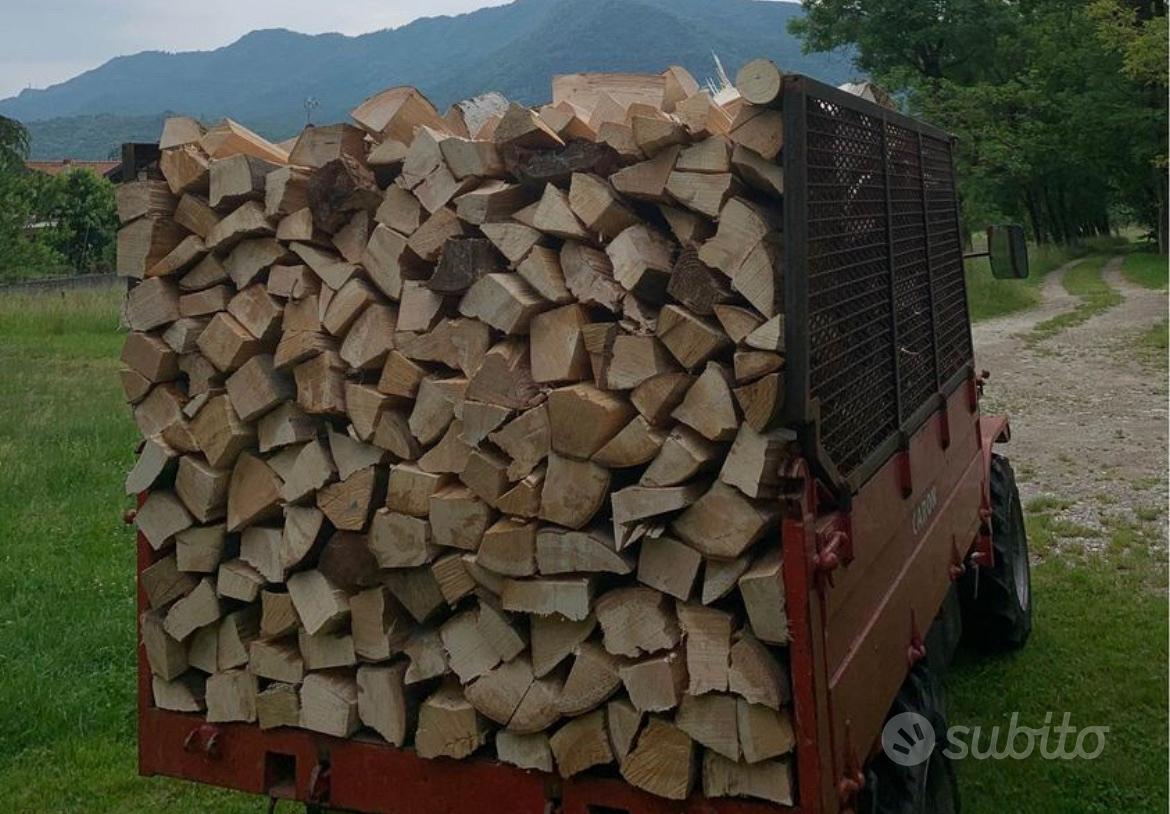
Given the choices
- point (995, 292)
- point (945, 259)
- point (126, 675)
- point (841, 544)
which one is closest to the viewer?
point (841, 544)

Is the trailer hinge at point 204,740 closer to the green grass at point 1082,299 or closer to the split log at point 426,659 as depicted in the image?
the split log at point 426,659

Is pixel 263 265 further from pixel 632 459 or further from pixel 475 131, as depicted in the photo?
pixel 632 459

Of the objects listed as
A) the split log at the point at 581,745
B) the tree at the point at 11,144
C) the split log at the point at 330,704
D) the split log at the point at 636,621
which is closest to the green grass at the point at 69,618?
the split log at the point at 330,704

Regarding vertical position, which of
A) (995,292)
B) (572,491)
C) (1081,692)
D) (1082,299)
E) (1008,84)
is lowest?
(1081,692)

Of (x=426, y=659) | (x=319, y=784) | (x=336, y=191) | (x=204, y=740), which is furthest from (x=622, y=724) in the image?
(x=336, y=191)

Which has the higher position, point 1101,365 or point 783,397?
point 783,397

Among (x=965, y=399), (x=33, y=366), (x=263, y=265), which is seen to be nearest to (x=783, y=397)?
(x=263, y=265)

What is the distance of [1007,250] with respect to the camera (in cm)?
526

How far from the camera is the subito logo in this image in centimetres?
326

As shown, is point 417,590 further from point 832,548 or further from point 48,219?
point 48,219

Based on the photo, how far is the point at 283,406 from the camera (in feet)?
10.6

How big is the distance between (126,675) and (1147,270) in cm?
3327

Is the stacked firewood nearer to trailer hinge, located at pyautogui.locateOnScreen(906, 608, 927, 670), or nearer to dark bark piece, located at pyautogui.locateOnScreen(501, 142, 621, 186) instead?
dark bark piece, located at pyautogui.locateOnScreen(501, 142, 621, 186)

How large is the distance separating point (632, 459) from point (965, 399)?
2721 millimetres
